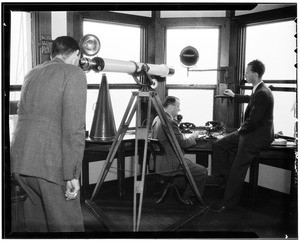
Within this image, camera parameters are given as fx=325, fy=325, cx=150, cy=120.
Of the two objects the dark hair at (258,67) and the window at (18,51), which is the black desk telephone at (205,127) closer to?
the dark hair at (258,67)

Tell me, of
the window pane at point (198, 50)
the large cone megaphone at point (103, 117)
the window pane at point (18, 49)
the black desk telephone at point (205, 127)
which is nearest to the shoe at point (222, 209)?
the black desk telephone at point (205, 127)

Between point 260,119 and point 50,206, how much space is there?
2258 mm

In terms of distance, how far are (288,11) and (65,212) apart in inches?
78.2

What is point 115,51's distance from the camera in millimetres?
3975

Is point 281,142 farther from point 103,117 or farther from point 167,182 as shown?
point 103,117

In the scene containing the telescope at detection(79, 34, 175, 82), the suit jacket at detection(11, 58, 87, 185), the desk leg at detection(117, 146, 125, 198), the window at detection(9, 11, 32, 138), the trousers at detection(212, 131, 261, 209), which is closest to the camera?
the suit jacket at detection(11, 58, 87, 185)

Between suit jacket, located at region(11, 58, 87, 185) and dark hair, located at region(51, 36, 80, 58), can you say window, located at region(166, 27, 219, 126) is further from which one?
suit jacket, located at region(11, 58, 87, 185)

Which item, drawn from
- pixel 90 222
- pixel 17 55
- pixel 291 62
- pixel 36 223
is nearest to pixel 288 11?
pixel 291 62

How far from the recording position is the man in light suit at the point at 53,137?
194 centimetres

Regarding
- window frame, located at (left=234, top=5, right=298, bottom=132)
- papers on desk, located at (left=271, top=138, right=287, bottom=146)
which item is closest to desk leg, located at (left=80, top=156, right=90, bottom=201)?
window frame, located at (left=234, top=5, right=298, bottom=132)

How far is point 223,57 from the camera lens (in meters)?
4.19

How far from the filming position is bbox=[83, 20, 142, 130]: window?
3.85 meters

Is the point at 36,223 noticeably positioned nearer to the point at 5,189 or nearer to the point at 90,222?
the point at 5,189

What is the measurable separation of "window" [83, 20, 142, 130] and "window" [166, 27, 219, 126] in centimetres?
46
